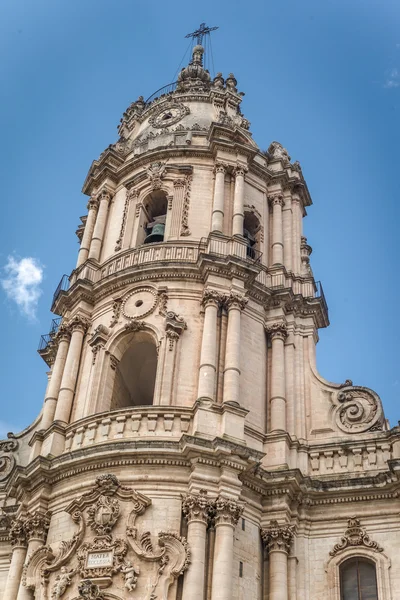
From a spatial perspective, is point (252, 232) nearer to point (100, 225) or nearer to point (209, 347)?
point (100, 225)

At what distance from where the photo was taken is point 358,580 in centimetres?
1962

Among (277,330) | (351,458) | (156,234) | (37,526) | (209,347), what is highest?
(156,234)

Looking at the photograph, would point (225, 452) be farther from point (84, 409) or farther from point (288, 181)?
point (288, 181)

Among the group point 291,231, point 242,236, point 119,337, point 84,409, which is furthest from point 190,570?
point 291,231

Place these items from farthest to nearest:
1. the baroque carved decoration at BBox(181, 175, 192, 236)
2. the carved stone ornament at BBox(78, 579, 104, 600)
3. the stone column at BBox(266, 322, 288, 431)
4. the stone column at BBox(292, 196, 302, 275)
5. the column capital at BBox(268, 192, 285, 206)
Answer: the column capital at BBox(268, 192, 285, 206) < the stone column at BBox(292, 196, 302, 275) < the baroque carved decoration at BBox(181, 175, 192, 236) < the stone column at BBox(266, 322, 288, 431) < the carved stone ornament at BBox(78, 579, 104, 600)

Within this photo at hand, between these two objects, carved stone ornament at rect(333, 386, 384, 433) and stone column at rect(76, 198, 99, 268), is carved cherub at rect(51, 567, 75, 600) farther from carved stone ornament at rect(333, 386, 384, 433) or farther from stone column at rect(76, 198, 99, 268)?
stone column at rect(76, 198, 99, 268)

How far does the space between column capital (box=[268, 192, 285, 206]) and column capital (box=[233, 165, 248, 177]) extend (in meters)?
1.62

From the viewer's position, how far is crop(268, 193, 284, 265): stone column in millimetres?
26516

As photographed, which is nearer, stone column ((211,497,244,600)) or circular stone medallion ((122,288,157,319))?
stone column ((211,497,244,600))

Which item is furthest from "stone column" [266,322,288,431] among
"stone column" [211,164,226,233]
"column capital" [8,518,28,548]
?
"column capital" [8,518,28,548]

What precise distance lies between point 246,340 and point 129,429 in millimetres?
4640

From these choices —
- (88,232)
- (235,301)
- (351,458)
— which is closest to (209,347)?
(235,301)

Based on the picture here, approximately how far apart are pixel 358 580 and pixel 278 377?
600 centimetres

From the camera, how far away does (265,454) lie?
20.7m
